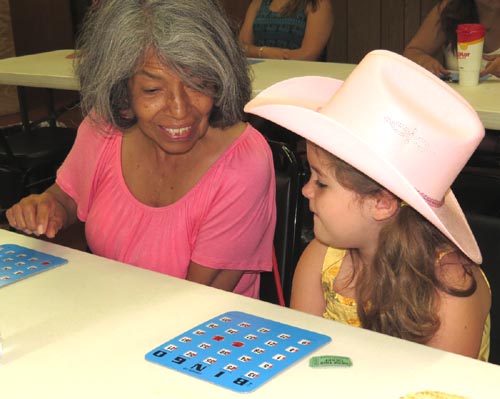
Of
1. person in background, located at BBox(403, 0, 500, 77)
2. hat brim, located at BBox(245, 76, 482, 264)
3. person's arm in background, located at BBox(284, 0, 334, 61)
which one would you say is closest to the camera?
hat brim, located at BBox(245, 76, 482, 264)

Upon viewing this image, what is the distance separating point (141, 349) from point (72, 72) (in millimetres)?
2447

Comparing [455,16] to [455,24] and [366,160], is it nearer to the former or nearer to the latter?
[455,24]

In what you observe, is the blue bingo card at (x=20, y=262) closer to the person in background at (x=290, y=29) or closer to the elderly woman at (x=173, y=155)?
the elderly woman at (x=173, y=155)

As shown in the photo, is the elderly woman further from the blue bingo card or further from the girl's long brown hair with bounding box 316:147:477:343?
the girl's long brown hair with bounding box 316:147:477:343

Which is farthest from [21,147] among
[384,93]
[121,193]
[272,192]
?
[384,93]

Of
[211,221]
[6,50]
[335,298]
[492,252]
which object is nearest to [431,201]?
[492,252]

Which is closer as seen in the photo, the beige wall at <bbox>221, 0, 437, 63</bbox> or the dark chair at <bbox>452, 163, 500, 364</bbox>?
the dark chair at <bbox>452, 163, 500, 364</bbox>

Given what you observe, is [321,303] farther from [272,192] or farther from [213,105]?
[213,105]

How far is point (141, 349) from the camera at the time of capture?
1256mm

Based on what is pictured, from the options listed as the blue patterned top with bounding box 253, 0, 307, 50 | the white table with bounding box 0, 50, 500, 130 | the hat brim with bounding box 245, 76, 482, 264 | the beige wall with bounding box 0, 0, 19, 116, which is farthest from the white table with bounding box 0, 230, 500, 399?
the beige wall with bounding box 0, 0, 19, 116

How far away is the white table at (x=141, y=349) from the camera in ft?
3.69

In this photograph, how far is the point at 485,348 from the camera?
5.24 feet

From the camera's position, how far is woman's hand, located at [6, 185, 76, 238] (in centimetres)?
191

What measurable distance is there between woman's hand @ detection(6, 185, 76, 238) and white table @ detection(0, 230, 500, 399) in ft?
A: 1.08
